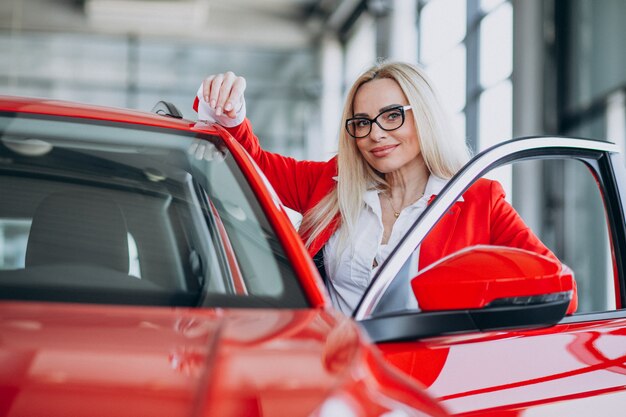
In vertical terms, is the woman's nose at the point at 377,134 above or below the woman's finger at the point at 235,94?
below

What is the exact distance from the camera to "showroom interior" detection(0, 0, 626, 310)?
311 inches

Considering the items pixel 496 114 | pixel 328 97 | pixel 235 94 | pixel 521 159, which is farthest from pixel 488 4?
pixel 521 159

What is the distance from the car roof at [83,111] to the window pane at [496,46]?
23.9 feet

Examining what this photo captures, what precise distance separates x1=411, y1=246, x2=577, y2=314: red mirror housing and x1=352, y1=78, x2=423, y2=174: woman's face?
0.89 m

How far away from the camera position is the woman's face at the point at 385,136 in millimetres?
2117

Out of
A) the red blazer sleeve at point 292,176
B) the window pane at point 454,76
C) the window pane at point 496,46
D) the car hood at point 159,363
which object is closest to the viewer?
the car hood at point 159,363

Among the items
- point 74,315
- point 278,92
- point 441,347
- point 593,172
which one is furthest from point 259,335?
point 278,92

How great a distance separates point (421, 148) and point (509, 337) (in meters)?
0.84

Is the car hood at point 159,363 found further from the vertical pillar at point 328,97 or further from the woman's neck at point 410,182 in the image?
the vertical pillar at point 328,97

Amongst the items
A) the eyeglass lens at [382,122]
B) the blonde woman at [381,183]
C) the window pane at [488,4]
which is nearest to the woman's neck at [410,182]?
the blonde woman at [381,183]

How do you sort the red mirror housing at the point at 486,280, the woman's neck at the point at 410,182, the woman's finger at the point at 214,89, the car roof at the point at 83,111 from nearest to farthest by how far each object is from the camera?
the red mirror housing at the point at 486,280 < the car roof at the point at 83,111 < the woman's finger at the point at 214,89 < the woman's neck at the point at 410,182

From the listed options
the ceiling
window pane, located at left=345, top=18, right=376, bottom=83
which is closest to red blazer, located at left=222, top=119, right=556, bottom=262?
the ceiling

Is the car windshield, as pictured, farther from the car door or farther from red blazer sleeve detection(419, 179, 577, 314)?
red blazer sleeve detection(419, 179, 577, 314)

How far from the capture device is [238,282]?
4.15 feet
